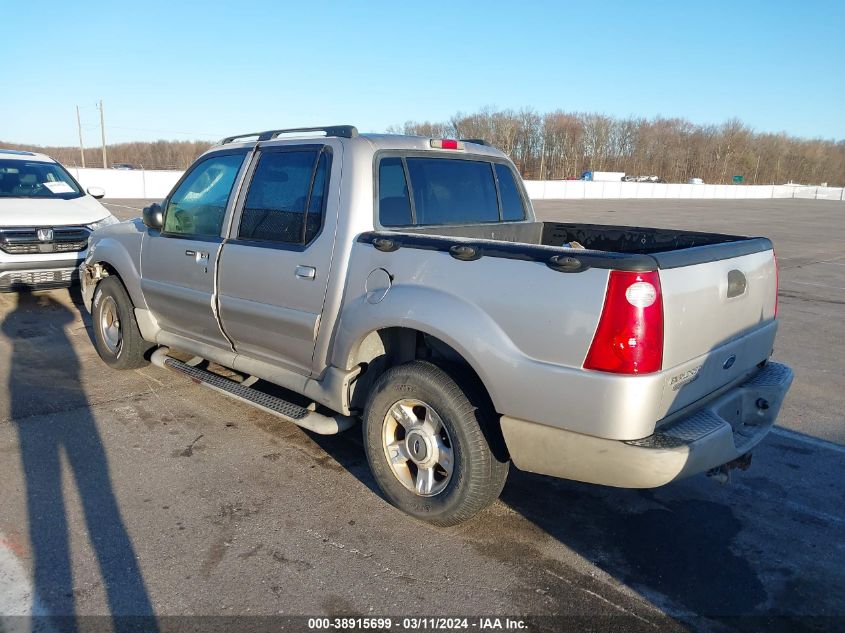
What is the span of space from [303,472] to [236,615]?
1.30m

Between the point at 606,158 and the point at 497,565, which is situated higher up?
the point at 606,158

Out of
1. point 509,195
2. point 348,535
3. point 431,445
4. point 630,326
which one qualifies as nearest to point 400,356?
point 431,445

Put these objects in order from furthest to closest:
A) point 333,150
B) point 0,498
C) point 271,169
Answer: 1. point 271,169
2. point 333,150
3. point 0,498

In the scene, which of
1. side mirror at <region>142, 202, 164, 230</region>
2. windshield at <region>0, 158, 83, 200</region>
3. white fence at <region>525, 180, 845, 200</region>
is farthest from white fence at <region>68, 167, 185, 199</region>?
side mirror at <region>142, 202, 164, 230</region>

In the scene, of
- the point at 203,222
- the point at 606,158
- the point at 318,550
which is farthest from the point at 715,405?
the point at 606,158

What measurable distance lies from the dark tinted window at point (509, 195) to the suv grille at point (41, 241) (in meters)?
5.87

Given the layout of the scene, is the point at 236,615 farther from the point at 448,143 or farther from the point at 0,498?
the point at 448,143

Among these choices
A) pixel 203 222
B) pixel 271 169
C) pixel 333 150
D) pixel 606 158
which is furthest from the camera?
pixel 606 158

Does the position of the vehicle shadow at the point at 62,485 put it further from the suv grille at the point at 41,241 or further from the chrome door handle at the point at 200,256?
the suv grille at the point at 41,241

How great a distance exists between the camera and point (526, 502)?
3.64 m

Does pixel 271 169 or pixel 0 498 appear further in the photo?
pixel 271 169

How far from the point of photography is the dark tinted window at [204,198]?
14.6 ft

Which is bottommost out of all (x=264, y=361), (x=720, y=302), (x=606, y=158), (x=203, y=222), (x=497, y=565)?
(x=497, y=565)

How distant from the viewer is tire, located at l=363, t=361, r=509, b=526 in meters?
3.10
